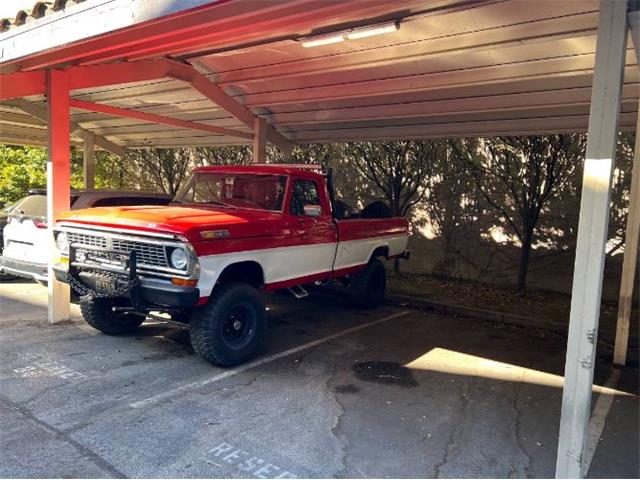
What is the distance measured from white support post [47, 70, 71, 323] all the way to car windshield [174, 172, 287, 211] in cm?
149

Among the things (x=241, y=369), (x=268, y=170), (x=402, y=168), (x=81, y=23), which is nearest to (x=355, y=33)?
(x=268, y=170)

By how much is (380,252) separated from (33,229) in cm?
528

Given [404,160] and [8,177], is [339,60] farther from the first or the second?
[8,177]

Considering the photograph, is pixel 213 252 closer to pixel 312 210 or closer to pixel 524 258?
pixel 312 210

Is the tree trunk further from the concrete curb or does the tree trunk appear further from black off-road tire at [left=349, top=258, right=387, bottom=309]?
black off-road tire at [left=349, top=258, right=387, bottom=309]

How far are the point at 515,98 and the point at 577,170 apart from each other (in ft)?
10.3

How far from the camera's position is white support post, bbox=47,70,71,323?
20.5 feet

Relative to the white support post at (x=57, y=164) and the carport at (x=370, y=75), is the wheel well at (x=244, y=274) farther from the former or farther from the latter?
the white support post at (x=57, y=164)

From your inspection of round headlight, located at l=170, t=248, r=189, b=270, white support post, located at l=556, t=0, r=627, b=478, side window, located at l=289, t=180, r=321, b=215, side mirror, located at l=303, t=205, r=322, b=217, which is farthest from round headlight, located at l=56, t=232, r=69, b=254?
white support post, located at l=556, t=0, r=627, b=478

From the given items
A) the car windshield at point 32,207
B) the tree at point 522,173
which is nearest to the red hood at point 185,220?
the car windshield at point 32,207

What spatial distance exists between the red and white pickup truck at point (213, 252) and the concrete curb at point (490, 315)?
2.13 m

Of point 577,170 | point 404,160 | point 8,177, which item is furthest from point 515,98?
point 8,177

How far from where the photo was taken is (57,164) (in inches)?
251

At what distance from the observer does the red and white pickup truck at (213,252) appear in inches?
190
